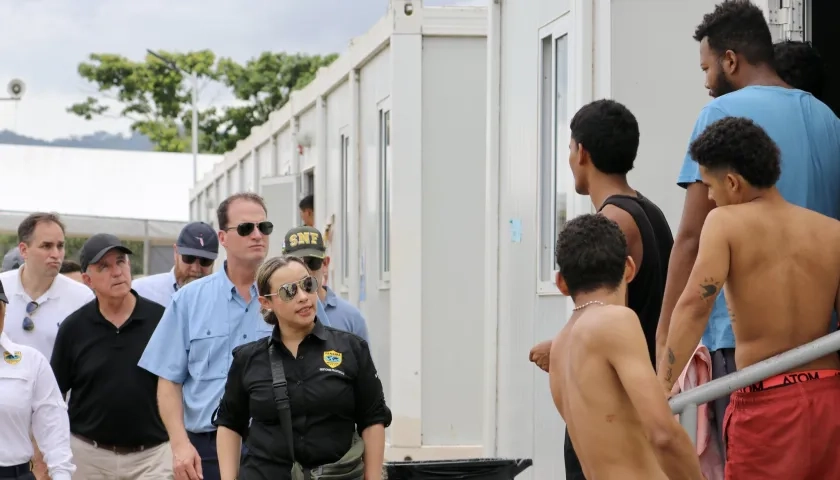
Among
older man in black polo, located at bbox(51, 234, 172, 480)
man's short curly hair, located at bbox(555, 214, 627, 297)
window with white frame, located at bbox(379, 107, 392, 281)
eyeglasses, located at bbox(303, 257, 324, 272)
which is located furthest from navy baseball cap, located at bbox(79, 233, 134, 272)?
window with white frame, located at bbox(379, 107, 392, 281)

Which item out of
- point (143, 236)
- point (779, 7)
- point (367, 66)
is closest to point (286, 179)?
point (367, 66)

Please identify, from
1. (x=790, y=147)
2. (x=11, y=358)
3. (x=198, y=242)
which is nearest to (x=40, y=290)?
(x=198, y=242)

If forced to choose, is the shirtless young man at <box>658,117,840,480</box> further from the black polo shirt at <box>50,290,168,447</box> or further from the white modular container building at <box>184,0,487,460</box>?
the white modular container building at <box>184,0,487,460</box>

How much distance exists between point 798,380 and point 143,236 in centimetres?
3387

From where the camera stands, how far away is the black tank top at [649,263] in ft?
17.3

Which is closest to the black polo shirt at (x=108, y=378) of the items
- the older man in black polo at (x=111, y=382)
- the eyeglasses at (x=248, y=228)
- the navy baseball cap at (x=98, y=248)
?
the older man in black polo at (x=111, y=382)

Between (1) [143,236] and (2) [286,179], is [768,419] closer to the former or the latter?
(2) [286,179]

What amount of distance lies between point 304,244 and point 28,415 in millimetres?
1700

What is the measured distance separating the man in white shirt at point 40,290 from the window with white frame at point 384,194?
4941 millimetres

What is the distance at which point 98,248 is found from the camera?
8.68 m

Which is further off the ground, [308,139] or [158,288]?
[308,139]

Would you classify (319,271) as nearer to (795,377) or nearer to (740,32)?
(740,32)

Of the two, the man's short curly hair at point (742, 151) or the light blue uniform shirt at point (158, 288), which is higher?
the man's short curly hair at point (742, 151)

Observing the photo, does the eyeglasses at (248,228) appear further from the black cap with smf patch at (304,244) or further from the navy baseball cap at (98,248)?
the navy baseball cap at (98,248)
